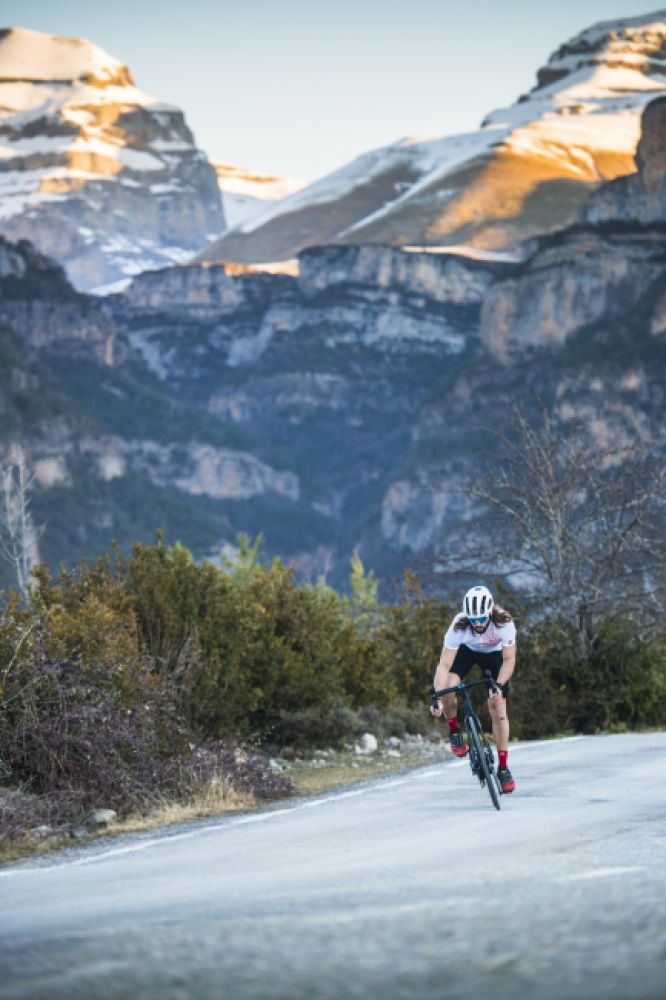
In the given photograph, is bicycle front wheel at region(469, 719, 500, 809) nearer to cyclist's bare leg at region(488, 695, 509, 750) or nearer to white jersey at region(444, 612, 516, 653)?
cyclist's bare leg at region(488, 695, 509, 750)

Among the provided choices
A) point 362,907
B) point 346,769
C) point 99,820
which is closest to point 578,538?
point 346,769

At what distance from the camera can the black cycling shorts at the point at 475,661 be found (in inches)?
496

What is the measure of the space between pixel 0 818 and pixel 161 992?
8043 millimetres

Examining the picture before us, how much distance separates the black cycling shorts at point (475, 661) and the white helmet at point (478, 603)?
1.51 ft

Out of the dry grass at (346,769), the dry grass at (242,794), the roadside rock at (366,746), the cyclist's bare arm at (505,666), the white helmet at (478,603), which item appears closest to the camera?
the dry grass at (242,794)

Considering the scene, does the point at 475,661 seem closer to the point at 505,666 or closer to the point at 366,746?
the point at 505,666

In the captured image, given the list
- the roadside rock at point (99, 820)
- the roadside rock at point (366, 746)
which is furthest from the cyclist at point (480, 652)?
the roadside rock at point (366, 746)

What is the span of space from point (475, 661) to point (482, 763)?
0.92 meters

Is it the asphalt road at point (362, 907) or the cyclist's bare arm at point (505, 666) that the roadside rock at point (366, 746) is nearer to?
the asphalt road at point (362, 907)

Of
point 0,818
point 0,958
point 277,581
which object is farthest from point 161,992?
point 277,581

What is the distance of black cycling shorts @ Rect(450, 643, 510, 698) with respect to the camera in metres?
12.6

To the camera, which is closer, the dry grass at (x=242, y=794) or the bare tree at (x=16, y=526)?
the dry grass at (x=242, y=794)

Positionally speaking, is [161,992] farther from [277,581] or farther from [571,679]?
[571,679]

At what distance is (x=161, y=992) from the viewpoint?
396 cm
